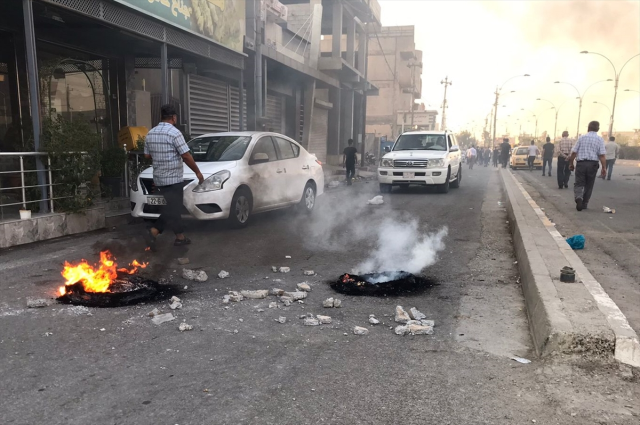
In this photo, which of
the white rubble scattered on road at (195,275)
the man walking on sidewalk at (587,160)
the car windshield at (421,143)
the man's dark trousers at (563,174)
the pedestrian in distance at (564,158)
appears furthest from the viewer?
the man's dark trousers at (563,174)

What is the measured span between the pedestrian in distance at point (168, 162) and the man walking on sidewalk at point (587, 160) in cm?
810

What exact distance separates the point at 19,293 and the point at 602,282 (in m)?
5.79

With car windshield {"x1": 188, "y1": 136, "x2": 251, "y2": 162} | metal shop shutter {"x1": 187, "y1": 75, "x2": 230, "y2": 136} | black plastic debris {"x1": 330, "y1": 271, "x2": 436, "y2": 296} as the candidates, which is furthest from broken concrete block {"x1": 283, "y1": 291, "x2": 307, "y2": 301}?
metal shop shutter {"x1": 187, "y1": 75, "x2": 230, "y2": 136}

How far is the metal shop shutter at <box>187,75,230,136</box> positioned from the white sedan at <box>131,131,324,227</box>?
20.7 feet

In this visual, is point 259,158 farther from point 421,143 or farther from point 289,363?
point 421,143

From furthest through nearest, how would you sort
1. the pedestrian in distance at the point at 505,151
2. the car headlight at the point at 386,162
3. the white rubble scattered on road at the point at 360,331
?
1. the pedestrian in distance at the point at 505,151
2. the car headlight at the point at 386,162
3. the white rubble scattered on road at the point at 360,331

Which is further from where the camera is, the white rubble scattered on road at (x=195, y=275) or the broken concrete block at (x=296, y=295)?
the white rubble scattered on road at (x=195, y=275)

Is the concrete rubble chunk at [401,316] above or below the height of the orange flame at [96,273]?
above

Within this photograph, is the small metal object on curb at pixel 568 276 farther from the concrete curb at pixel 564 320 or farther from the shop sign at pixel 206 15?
the shop sign at pixel 206 15

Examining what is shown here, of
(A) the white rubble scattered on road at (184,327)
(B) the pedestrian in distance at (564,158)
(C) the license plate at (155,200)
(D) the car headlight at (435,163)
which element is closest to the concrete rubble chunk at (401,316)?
(A) the white rubble scattered on road at (184,327)

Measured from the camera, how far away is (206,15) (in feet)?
37.4

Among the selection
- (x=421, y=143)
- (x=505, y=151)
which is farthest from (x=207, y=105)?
(x=505, y=151)

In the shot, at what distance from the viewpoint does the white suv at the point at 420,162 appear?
45.1ft

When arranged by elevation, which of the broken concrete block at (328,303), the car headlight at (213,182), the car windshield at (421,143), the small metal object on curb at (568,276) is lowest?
the broken concrete block at (328,303)
